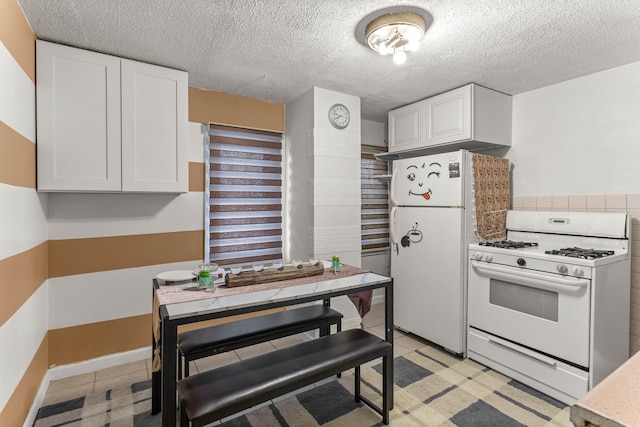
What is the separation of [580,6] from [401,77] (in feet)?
4.04

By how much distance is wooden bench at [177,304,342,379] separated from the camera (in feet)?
6.38

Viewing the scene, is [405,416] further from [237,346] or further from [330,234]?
[330,234]

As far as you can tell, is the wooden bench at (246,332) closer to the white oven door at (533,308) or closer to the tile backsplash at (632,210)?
the white oven door at (533,308)

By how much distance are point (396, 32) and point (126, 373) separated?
10.2 ft

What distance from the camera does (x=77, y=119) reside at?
2186mm

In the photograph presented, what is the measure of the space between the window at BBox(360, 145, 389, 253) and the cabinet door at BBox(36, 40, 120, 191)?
2.71 metres

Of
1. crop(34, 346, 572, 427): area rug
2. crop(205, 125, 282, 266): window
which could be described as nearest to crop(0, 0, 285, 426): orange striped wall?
crop(205, 125, 282, 266): window

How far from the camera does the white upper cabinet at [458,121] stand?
2.89 meters

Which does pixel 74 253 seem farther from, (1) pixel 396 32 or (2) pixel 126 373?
(1) pixel 396 32

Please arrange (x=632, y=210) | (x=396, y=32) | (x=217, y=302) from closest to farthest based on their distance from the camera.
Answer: (x=217, y=302) → (x=396, y=32) → (x=632, y=210)

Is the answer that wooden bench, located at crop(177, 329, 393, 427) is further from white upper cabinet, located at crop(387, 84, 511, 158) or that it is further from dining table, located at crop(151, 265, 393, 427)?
white upper cabinet, located at crop(387, 84, 511, 158)

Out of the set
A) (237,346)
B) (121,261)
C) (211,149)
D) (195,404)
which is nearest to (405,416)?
(237,346)

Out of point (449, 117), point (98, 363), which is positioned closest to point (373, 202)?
point (449, 117)

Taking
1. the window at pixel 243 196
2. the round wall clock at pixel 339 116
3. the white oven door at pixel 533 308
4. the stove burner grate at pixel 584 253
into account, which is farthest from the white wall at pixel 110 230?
the stove burner grate at pixel 584 253
